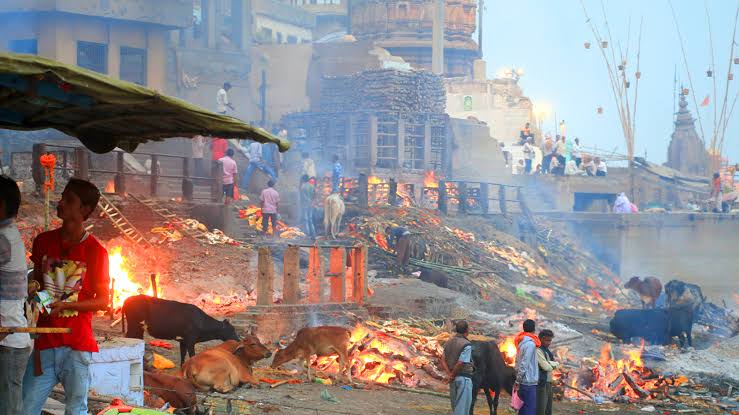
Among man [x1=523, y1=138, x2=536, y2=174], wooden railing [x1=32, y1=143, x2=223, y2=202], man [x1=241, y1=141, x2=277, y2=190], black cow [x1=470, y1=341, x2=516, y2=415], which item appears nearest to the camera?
black cow [x1=470, y1=341, x2=516, y2=415]

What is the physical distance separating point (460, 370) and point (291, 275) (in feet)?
19.7

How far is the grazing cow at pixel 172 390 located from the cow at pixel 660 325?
46.9ft

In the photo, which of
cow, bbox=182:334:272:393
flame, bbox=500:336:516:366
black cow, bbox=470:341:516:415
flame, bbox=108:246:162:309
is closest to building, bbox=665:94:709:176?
flame, bbox=500:336:516:366

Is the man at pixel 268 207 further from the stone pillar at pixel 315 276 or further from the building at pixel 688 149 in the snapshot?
the building at pixel 688 149

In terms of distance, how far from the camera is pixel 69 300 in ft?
19.8

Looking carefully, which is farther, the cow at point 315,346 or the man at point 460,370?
the cow at point 315,346

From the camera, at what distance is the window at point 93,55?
3494 cm

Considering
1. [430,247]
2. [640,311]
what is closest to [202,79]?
[430,247]

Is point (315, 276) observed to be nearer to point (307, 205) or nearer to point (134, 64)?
point (307, 205)

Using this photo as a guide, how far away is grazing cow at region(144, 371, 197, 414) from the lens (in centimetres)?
992

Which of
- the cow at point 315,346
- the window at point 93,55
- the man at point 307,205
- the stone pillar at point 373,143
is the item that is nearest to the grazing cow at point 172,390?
the cow at point 315,346

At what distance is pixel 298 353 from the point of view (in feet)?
46.2

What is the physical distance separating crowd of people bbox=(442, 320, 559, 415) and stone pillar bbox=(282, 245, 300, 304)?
5.62 meters

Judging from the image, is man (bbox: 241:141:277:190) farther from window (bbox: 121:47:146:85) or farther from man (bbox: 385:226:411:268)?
window (bbox: 121:47:146:85)
